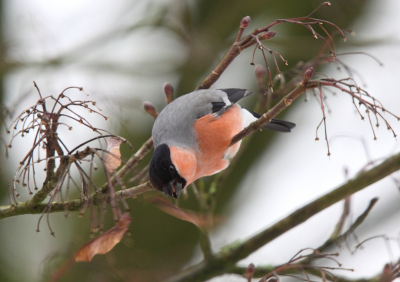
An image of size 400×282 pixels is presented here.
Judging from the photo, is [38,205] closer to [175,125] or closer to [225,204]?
[175,125]

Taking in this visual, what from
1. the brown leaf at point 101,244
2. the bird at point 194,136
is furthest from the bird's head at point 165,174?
the brown leaf at point 101,244

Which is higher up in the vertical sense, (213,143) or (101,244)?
(213,143)

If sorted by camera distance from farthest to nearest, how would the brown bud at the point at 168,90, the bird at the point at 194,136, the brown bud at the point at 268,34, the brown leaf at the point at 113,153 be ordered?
the brown bud at the point at 168,90
the bird at the point at 194,136
the brown bud at the point at 268,34
the brown leaf at the point at 113,153

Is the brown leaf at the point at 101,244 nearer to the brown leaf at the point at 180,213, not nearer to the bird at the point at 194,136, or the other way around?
the brown leaf at the point at 180,213

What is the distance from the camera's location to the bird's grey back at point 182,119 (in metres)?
3.33

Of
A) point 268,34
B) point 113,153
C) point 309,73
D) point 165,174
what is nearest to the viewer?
point 309,73

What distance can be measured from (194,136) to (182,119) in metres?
0.15

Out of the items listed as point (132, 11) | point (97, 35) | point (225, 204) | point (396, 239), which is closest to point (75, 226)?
point (225, 204)

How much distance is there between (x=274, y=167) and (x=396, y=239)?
3.49m

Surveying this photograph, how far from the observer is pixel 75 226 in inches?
196

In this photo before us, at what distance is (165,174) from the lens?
111 inches

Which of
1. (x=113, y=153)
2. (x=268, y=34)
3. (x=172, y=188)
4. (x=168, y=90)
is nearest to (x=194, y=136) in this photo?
(x=168, y=90)

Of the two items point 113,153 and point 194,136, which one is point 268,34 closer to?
point 113,153

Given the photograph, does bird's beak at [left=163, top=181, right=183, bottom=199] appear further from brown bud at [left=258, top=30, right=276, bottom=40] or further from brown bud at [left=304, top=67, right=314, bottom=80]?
brown bud at [left=304, top=67, right=314, bottom=80]
